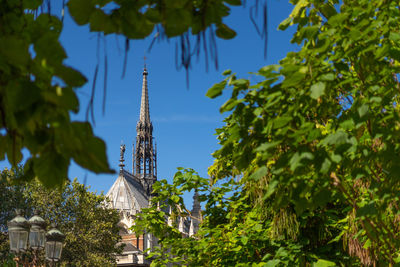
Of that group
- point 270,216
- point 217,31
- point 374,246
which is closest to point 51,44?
point 217,31

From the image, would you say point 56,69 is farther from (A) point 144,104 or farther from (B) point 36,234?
(A) point 144,104

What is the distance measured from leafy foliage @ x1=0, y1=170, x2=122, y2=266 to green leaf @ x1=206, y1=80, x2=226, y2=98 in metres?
33.5

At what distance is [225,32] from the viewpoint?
279cm

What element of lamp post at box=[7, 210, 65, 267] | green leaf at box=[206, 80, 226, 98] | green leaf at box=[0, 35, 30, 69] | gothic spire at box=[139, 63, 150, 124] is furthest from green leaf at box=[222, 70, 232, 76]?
gothic spire at box=[139, 63, 150, 124]

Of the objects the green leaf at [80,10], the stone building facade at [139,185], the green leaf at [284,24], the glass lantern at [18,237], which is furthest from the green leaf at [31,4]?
the stone building facade at [139,185]

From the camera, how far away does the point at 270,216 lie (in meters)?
8.44

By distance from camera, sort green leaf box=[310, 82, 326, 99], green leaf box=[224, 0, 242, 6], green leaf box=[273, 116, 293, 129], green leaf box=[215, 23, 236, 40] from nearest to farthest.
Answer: green leaf box=[224, 0, 242, 6], green leaf box=[215, 23, 236, 40], green leaf box=[310, 82, 326, 99], green leaf box=[273, 116, 293, 129]

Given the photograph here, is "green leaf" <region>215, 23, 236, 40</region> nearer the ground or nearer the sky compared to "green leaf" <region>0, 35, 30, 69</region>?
nearer the sky

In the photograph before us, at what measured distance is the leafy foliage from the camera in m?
35.9

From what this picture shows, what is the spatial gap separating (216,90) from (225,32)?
1.04 m

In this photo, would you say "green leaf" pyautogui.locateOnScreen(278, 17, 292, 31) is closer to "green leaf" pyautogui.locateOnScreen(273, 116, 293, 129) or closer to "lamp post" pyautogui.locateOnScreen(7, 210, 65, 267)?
"green leaf" pyautogui.locateOnScreen(273, 116, 293, 129)

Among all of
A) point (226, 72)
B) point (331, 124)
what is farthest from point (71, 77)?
point (331, 124)

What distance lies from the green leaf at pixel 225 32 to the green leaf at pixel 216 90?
98cm

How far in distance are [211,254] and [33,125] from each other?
7.34m
